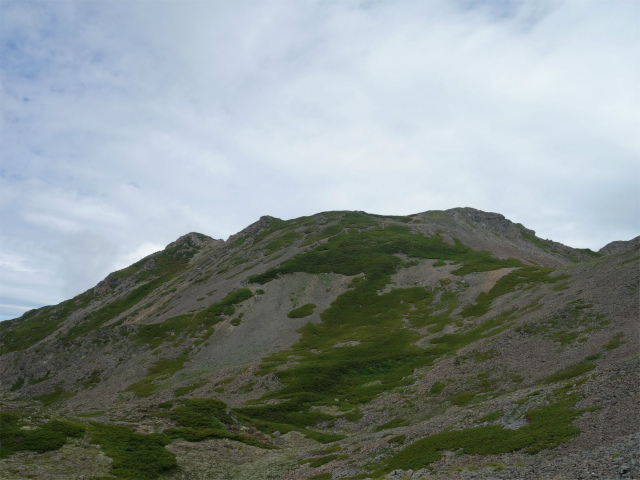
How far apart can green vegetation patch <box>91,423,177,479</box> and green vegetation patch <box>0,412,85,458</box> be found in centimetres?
244

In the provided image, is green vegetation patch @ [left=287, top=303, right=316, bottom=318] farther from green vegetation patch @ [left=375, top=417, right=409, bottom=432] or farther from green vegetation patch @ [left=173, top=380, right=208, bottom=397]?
green vegetation patch @ [left=375, top=417, right=409, bottom=432]

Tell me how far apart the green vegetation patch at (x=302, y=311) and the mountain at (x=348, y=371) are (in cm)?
59

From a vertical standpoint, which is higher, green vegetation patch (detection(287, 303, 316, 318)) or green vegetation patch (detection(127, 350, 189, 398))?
green vegetation patch (detection(287, 303, 316, 318))

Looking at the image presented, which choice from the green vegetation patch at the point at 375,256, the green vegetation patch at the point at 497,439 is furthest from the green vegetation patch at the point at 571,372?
the green vegetation patch at the point at 375,256

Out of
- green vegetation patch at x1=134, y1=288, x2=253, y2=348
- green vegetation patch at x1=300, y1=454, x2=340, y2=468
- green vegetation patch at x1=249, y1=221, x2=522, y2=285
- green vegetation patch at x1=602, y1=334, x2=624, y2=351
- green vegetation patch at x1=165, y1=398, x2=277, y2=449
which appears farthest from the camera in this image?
green vegetation patch at x1=249, y1=221, x2=522, y2=285

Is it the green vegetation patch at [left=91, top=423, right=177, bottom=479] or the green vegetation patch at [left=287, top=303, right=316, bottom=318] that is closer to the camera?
the green vegetation patch at [left=91, top=423, right=177, bottom=479]

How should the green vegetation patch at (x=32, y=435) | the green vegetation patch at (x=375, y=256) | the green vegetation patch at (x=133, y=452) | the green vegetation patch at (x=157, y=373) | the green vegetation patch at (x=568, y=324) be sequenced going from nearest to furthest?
1. the green vegetation patch at (x=32, y=435)
2. the green vegetation patch at (x=133, y=452)
3. the green vegetation patch at (x=568, y=324)
4. the green vegetation patch at (x=157, y=373)
5. the green vegetation patch at (x=375, y=256)

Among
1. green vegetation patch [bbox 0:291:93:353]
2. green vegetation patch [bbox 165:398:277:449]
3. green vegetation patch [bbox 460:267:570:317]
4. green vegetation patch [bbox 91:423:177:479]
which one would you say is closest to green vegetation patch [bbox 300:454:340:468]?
green vegetation patch [bbox 165:398:277:449]

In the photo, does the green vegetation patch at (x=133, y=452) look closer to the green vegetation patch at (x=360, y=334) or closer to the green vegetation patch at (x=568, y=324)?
the green vegetation patch at (x=360, y=334)

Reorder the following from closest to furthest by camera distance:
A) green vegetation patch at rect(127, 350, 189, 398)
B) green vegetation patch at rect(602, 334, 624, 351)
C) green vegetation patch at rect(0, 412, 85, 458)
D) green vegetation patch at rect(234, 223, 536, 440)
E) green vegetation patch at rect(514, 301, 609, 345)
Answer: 1. green vegetation patch at rect(0, 412, 85, 458)
2. green vegetation patch at rect(602, 334, 624, 351)
3. green vegetation patch at rect(514, 301, 609, 345)
4. green vegetation patch at rect(234, 223, 536, 440)
5. green vegetation patch at rect(127, 350, 189, 398)

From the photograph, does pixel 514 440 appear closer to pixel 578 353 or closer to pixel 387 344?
pixel 578 353

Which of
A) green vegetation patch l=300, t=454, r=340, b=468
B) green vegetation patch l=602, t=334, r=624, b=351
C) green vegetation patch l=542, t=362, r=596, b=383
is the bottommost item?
green vegetation patch l=300, t=454, r=340, b=468

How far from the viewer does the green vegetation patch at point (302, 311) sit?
11694cm

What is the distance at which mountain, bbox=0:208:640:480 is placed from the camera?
3073 cm
